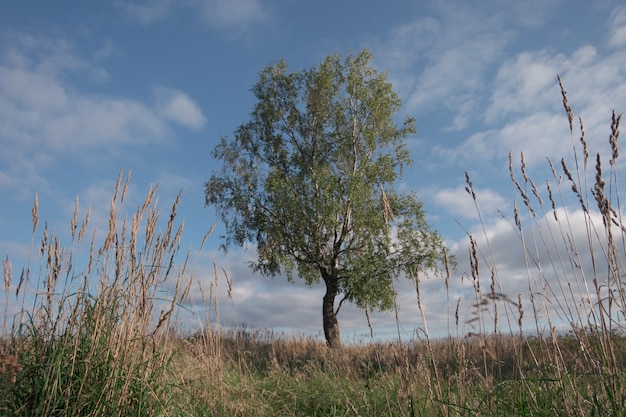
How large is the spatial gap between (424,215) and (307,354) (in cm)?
700

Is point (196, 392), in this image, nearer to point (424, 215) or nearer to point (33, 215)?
point (33, 215)

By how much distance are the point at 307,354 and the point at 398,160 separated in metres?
8.62

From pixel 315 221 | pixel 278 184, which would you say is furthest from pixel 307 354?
pixel 278 184

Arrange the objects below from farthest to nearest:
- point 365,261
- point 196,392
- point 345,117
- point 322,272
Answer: point 345,117 < point 322,272 < point 365,261 < point 196,392

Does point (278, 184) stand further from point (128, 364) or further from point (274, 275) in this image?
point (128, 364)

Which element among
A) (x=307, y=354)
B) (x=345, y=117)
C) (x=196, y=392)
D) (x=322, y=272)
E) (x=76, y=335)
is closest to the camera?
(x=76, y=335)

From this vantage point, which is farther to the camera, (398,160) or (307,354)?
(398,160)

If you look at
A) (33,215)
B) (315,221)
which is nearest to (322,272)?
(315,221)

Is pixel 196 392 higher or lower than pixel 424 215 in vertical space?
lower

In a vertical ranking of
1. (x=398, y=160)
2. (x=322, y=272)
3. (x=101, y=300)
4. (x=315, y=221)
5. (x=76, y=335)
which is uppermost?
(x=398, y=160)

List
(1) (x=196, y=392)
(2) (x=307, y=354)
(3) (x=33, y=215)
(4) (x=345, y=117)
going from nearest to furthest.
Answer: (3) (x=33, y=215)
(1) (x=196, y=392)
(2) (x=307, y=354)
(4) (x=345, y=117)

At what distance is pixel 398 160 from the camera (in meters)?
18.9

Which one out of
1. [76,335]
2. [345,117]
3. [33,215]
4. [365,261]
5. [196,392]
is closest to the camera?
[76,335]

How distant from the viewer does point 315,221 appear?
1675cm
